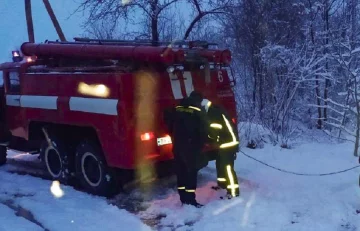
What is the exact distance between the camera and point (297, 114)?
17891 millimetres

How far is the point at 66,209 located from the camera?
6.37 meters

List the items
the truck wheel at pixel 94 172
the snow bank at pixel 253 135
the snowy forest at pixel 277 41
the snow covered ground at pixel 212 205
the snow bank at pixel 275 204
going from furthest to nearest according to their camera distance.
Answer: the snowy forest at pixel 277 41 → the snow bank at pixel 253 135 → the truck wheel at pixel 94 172 → the snow covered ground at pixel 212 205 → the snow bank at pixel 275 204

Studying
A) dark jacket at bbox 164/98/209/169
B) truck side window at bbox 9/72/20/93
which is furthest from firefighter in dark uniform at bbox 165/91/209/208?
truck side window at bbox 9/72/20/93

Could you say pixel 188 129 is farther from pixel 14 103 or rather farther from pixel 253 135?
pixel 253 135

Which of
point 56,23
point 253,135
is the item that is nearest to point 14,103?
point 56,23

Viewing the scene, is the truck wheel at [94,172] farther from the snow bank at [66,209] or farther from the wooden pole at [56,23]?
the wooden pole at [56,23]

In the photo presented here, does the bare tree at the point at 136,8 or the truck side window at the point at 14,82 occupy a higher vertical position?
the bare tree at the point at 136,8

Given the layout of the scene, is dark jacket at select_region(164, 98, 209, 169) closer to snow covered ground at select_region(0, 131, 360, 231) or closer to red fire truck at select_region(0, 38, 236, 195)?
red fire truck at select_region(0, 38, 236, 195)

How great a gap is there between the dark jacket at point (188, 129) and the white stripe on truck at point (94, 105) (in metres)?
0.76

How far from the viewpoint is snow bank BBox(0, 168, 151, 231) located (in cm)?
572

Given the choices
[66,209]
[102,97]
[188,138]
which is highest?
[102,97]

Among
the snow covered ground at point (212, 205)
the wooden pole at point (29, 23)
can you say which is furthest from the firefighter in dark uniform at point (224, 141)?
the wooden pole at point (29, 23)

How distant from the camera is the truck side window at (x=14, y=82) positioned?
27.5ft

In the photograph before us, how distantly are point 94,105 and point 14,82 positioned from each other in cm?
274
